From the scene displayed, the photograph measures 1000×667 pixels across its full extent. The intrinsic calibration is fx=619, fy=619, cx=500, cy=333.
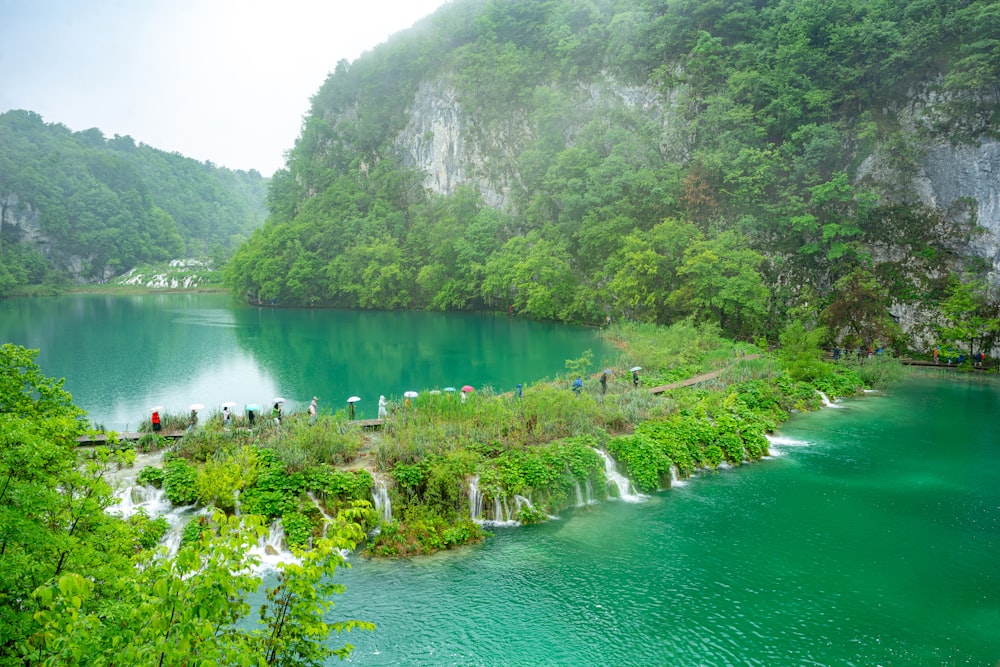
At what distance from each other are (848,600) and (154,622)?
41.5 ft

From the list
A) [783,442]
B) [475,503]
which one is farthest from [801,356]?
[475,503]

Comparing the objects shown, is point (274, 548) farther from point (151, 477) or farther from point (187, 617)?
point (187, 617)

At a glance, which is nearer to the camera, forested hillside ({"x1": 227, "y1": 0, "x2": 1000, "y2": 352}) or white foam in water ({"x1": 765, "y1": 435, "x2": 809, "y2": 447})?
white foam in water ({"x1": 765, "y1": 435, "x2": 809, "y2": 447})

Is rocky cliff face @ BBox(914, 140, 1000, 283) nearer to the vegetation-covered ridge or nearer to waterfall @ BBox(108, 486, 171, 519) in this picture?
the vegetation-covered ridge

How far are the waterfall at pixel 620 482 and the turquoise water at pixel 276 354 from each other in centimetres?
850

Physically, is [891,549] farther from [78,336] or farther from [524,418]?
[78,336]

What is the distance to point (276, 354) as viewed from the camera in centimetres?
3706

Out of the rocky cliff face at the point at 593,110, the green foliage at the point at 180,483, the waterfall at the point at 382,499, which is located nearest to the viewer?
the green foliage at the point at 180,483

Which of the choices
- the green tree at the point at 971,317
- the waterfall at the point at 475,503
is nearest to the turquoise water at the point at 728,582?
the waterfall at the point at 475,503

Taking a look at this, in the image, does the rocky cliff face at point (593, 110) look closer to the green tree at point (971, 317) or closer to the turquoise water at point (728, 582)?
the green tree at point (971, 317)

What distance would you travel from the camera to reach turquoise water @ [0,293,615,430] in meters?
26.4

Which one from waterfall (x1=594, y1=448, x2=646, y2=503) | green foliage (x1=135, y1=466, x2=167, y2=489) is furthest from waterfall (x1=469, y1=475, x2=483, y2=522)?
green foliage (x1=135, y1=466, x2=167, y2=489)

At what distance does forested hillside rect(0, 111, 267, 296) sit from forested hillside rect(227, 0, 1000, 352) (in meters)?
46.9

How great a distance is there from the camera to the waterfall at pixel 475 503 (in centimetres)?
1584
